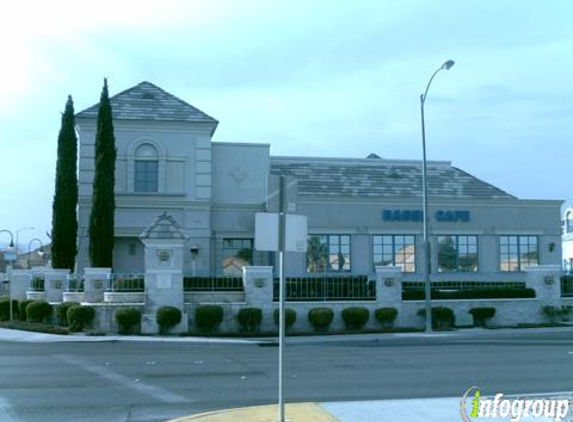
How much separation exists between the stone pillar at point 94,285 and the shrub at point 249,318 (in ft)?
17.5

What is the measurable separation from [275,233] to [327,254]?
2963cm

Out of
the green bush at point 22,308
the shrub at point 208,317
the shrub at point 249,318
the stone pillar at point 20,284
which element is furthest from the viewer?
the stone pillar at point 20,284

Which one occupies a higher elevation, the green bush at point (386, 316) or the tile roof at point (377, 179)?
the tile roof at point (377, 179)

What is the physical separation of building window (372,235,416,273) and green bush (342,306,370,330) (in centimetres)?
1290

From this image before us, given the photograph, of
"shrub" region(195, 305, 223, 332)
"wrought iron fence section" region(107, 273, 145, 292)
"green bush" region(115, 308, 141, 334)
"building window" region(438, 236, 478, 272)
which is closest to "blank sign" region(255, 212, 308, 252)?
"shrub" region(195, 305, 223, 332)

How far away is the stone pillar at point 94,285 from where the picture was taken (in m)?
26.2

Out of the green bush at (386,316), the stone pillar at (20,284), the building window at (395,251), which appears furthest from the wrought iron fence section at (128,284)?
the building window at (395,251)

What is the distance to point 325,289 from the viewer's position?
26578mm

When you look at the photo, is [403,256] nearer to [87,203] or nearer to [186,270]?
[186,270]

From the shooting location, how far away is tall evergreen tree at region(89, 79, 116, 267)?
3175cm

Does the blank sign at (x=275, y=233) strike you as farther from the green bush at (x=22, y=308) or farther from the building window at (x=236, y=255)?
the building window at (x=236, y=255)

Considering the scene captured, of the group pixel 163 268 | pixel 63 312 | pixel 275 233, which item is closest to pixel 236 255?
pixel 163 268

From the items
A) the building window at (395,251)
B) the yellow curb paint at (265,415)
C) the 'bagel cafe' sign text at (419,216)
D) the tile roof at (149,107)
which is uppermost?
the tile roof at (149,107)

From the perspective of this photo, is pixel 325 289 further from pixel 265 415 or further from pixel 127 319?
pixel 265 415
